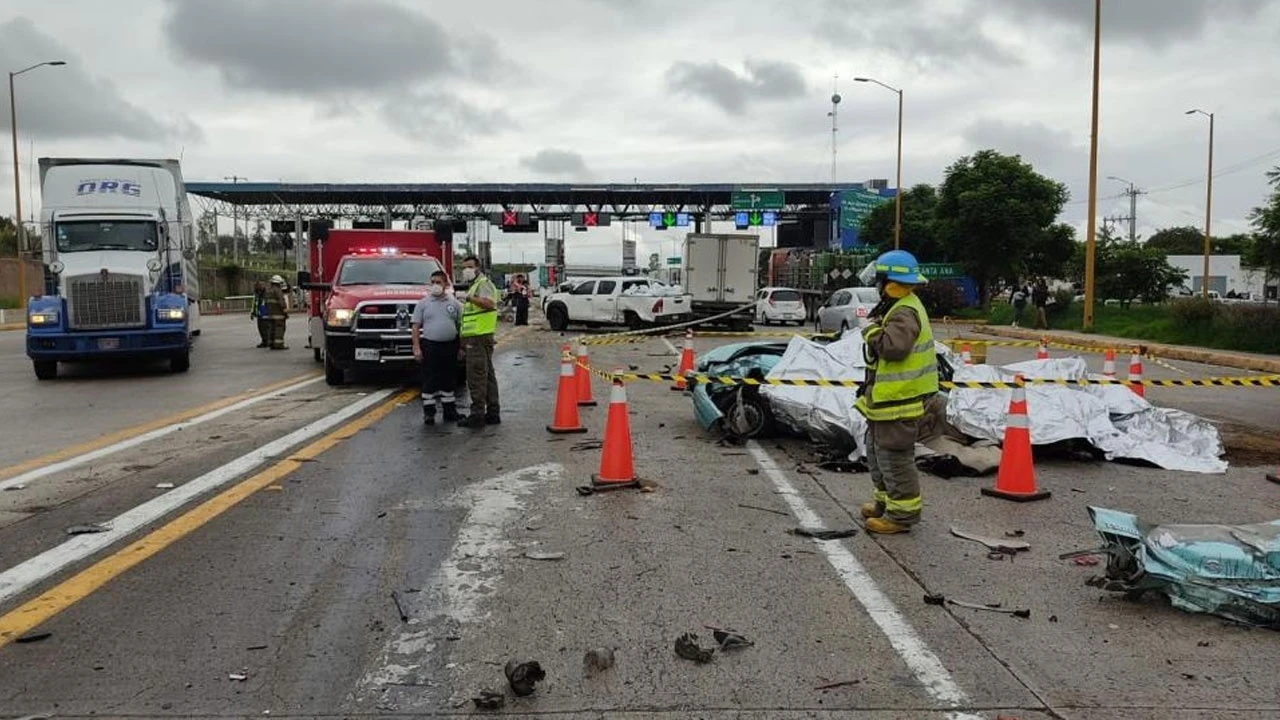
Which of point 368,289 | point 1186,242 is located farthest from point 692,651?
point 1186,242

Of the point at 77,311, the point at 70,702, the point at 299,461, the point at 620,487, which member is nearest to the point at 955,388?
the point at 620,487

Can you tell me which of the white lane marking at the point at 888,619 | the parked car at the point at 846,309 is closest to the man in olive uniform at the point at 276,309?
the parked car at the point at 846,309

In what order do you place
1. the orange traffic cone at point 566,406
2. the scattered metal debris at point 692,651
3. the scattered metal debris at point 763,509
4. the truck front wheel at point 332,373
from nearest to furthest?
the scattered metal debris at point 692,651 < the scattered metal debris at point 763,509 < the orange traffic cone at point 566,406 < the truck front wheel at point 332,373

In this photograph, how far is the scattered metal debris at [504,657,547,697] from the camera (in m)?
3.83

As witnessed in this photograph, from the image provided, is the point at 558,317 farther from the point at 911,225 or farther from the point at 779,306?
the point at 911,225

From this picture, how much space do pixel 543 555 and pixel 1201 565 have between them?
135 inches

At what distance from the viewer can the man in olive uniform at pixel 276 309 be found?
72.1 feet

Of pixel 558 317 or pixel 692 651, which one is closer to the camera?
pixel 692 651

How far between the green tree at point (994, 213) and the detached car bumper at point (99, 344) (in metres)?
36.8

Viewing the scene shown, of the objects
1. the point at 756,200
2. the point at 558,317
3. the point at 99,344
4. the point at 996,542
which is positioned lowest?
the point at 996,542

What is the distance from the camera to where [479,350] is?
10781 millimetres

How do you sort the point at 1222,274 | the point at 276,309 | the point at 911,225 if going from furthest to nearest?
the point at 1222,274
the point at 911,225
the point at 276,309

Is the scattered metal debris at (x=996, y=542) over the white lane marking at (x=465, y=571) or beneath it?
beneath

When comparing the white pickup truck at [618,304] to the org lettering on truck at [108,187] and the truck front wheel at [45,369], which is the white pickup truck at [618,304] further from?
the truck front wheel at [45,369]
